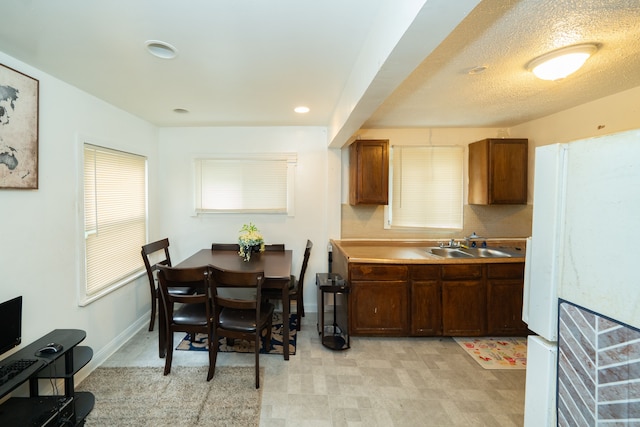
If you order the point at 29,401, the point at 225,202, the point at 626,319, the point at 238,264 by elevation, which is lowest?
the point at 29,401

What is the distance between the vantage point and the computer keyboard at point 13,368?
1.44 m

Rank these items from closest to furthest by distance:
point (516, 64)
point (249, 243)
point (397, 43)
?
point (397, 43), point (516, 64), point (249, 243)

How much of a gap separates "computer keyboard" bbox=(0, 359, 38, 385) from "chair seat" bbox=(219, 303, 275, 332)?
3.61 ft

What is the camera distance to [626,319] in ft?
2.34

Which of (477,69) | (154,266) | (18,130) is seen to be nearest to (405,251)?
(477,69)

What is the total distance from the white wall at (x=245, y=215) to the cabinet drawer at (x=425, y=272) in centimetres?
119

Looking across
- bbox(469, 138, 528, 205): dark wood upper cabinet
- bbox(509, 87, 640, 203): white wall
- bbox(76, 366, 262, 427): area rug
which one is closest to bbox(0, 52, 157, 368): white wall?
bbox(76, 366, 262, 427): area rug

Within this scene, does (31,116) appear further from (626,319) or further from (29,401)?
(626,319)

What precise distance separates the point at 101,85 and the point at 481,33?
2.79 m

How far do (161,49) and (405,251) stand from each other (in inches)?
115

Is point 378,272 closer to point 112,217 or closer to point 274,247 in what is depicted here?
point 274,247

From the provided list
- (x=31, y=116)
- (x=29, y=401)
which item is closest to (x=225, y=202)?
(x=31, y=116)

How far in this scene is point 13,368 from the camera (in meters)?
1.51

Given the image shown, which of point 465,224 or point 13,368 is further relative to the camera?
point 465,224
